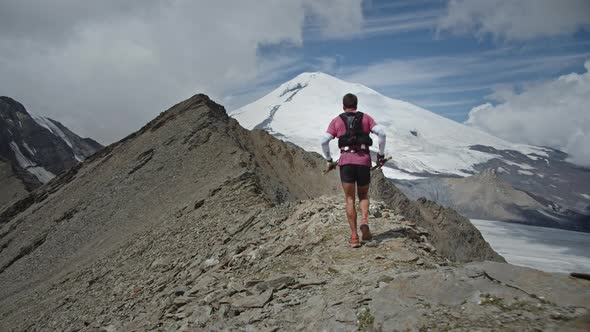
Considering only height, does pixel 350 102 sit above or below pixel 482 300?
above

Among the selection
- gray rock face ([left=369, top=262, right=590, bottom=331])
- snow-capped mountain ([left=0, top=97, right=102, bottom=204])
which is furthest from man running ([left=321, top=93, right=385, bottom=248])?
snow-capped mountain ([left=0, top=97, right=102, bottom=204])

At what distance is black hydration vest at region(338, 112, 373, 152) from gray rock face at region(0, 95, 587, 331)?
1.73 metres

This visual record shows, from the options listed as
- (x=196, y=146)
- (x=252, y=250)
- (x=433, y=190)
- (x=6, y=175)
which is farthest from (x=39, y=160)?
(x=433, y=190)

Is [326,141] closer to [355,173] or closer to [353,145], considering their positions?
[353,145]

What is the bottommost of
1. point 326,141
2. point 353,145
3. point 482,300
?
point 482,300

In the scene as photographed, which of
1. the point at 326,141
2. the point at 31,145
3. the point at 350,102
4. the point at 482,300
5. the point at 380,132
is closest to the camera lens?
the point at 482,300

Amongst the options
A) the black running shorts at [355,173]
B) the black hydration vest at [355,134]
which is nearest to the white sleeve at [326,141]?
the black hydration vest at [355,134]

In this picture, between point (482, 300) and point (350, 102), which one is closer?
point (482, 300)

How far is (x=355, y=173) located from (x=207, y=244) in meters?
6.02

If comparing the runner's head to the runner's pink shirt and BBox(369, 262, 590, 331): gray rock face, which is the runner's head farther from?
BBox(369, 262, 590, 331): gray rock face

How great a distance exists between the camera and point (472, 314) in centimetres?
512

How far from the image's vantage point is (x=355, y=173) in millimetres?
8016

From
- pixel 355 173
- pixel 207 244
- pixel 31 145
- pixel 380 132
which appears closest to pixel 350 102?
pixel 380 132

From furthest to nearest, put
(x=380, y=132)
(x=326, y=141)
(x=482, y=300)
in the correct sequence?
(x=326, y=141), (x=380, y=132), (x=482, y=300)
